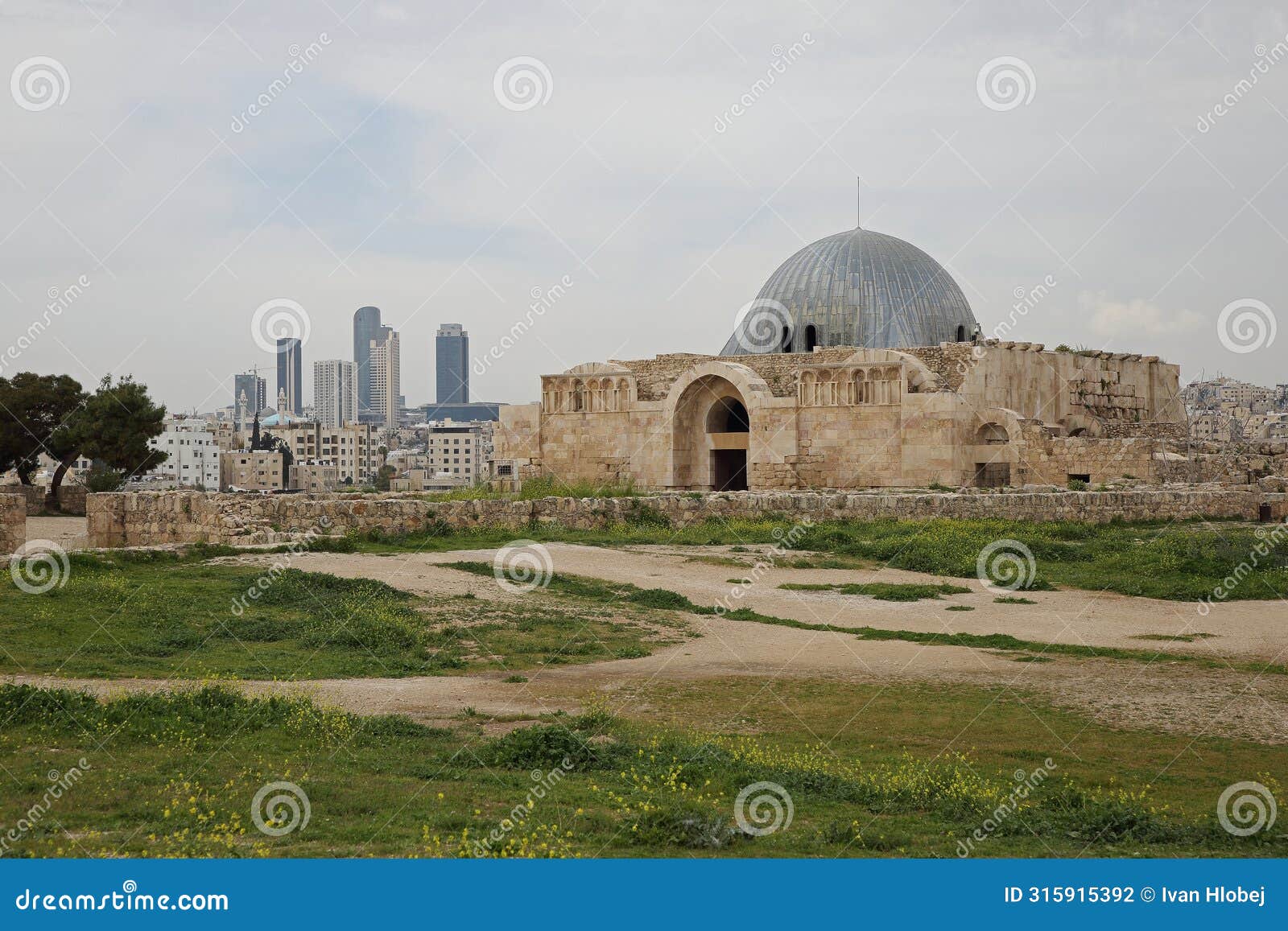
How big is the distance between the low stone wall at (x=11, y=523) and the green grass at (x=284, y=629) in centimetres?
Answer: 490

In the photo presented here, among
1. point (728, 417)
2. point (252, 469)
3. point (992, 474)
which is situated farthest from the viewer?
point (252, 469)

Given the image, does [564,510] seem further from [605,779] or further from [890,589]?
[605,779]

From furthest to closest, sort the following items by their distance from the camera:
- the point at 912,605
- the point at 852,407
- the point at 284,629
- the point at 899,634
Answer: the point at 852,407
the point at 912,605
the point at 899,634
the point at 284,629

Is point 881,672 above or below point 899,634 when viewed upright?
below

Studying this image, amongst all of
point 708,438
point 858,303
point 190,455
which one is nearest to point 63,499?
point 708,438

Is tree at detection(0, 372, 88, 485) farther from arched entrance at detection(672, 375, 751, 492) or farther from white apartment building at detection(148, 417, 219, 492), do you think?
white apartment building at detection(148, 417, 219, 492)

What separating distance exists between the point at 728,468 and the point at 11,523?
63.6 ft

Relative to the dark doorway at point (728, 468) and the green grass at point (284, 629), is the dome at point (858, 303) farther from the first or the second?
the green grass at point (284, 629)

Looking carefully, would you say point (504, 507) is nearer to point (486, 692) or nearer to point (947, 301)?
point (486, 692)

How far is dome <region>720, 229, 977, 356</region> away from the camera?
120ft

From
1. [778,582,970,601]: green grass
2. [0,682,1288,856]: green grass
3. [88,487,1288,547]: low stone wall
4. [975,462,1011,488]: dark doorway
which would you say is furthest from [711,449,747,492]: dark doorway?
[0,682,1288,856]: green grass

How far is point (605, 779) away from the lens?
659 centimetres

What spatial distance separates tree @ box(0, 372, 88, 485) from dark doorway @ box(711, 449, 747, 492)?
2137 cm

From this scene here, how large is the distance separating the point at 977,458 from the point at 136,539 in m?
19.2
